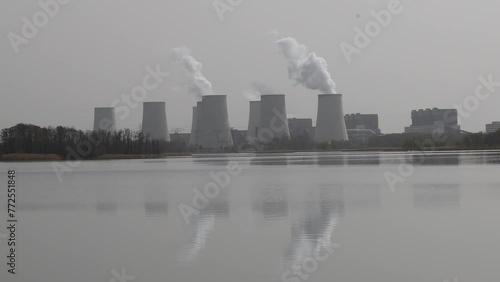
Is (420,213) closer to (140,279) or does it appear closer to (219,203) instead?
(219,203)

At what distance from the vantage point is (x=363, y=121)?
140 meters

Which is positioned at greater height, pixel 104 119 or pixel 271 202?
pixel 104 119

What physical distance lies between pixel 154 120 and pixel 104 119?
206 inches

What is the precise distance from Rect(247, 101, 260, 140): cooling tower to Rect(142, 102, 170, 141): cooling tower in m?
10.8

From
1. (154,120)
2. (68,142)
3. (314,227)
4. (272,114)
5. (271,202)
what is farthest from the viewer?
(154,120)

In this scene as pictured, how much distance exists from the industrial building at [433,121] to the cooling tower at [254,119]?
40779 mm

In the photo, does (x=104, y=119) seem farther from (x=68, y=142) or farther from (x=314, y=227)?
(x=314, y=227)

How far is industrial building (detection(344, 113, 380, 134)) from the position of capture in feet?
460

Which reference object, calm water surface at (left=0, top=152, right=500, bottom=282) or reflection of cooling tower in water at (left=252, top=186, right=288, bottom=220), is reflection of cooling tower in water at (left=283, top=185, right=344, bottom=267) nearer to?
calm water surface at (left=0, top=152, right=500, bottom=282)

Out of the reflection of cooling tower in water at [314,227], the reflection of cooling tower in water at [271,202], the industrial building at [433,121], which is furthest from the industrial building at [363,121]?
the reflection of cooling tower in water at [314,227]

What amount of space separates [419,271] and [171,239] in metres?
3.41

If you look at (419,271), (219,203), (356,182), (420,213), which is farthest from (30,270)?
(356,182)

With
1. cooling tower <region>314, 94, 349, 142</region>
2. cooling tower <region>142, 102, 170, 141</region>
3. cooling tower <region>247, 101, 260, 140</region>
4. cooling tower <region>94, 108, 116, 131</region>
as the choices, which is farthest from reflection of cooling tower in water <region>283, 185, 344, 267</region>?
cooling tower <region>247, 101, 260, 140</region>

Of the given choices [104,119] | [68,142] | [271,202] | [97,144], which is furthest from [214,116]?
[271,202]
